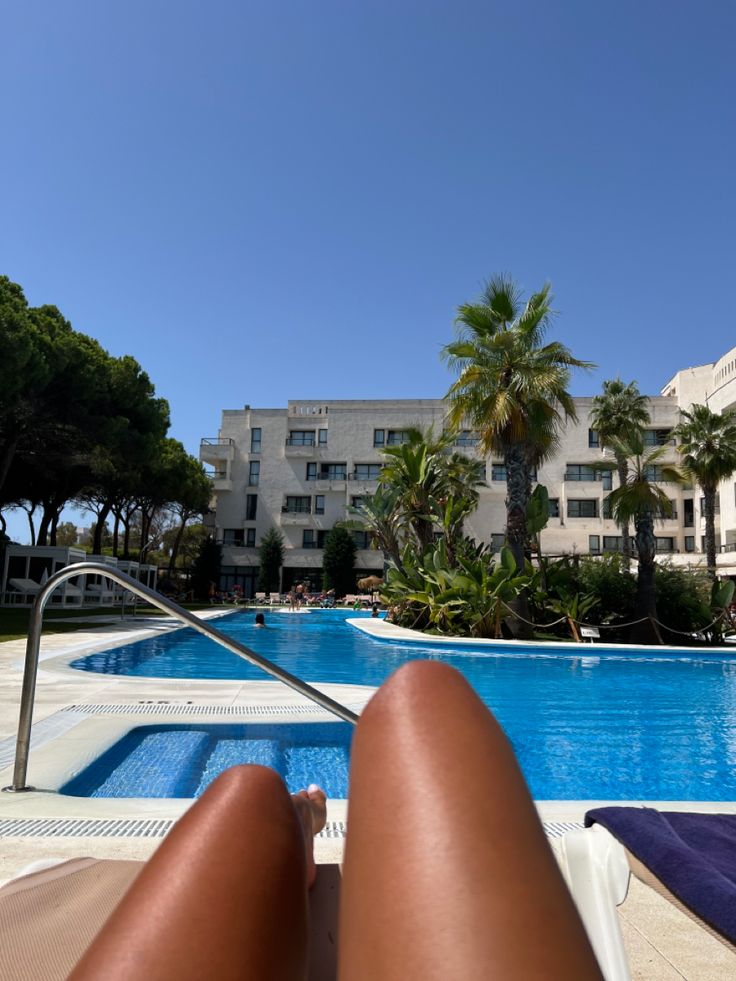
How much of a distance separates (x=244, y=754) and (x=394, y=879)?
529 centimetres

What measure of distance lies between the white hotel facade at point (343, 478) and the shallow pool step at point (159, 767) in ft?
119

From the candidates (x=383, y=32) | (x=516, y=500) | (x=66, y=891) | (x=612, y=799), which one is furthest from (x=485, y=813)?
(x=516, y=500)

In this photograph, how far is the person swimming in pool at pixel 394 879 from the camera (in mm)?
566

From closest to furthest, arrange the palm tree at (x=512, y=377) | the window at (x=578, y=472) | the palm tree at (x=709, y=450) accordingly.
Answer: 1. the palm tree at (x=512, y=377)
2. the palm tree at (x=709, y=450)
3. the window at (x=578, y=472)

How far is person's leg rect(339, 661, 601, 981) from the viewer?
1.82 feet

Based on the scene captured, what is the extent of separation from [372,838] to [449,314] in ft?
54.8

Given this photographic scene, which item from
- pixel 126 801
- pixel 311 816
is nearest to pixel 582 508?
pixel 126 801

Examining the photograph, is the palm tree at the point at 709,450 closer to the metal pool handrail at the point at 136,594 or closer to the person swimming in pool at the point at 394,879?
the metal pool handrail at the point at 136,594

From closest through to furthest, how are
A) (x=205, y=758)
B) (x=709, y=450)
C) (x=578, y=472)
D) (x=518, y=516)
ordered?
(x=205, y=758)
(x=518, y=516)
(x=709, y=450)
(x=578, y=472)

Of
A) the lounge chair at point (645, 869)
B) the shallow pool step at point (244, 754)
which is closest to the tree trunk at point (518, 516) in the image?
the shallow pool step at point (244, 754)

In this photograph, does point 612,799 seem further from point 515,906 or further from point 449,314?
point 449,314

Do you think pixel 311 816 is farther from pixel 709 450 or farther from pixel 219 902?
pixel 709 450

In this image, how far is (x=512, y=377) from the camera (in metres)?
15.5

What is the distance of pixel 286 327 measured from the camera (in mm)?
23125
